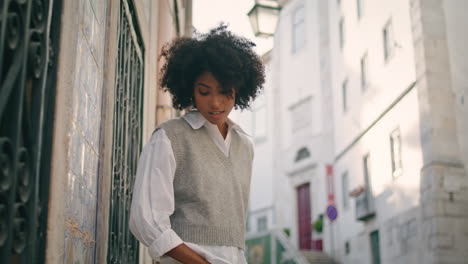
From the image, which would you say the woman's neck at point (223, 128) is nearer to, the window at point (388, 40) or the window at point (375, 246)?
the window at point (388, 40)

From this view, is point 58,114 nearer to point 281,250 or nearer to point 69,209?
point 69,209

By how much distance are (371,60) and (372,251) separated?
5674 mm

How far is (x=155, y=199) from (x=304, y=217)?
23.5 meters

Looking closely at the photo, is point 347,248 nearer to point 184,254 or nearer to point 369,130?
point 369,130

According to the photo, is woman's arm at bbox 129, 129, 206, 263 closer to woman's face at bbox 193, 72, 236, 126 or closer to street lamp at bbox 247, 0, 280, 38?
woman's face at bbox 193, 72, 236, 126

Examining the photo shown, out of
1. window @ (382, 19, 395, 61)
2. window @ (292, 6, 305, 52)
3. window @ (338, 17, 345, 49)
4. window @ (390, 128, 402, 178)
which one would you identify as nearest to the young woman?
window @ (390, 128, 402, 178)

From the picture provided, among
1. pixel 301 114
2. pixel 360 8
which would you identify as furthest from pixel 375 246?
pixel 301 114

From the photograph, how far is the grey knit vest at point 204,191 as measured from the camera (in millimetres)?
2232

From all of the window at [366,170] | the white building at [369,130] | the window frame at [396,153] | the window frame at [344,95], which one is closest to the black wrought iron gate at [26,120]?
the white building at [369,130]

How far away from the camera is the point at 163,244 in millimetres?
2023

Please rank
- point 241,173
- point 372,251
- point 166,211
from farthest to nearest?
point 372,251 → point 241,173 → point 166,211

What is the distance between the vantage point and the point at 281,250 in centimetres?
1834

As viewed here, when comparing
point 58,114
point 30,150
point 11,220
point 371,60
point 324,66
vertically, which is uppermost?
point 324,66

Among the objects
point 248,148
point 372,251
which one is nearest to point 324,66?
point 372,251
